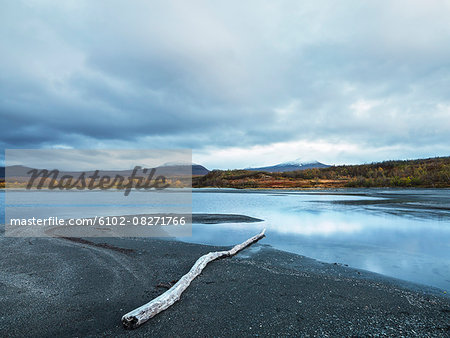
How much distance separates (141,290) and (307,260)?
660 centimetres

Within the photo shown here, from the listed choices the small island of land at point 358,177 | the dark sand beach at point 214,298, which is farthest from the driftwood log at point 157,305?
the small island of land at point 358,177

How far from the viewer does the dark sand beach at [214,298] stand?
495 centimetres

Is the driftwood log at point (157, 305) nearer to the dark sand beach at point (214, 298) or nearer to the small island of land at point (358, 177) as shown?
the dark sand beach at point (214, 298)

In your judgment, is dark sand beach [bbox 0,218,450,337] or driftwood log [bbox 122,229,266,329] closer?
driftwood log [bbox 122,229,266,329]

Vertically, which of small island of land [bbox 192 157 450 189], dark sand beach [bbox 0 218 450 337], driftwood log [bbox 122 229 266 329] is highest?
small island of land [bbox 192 157 450 189]

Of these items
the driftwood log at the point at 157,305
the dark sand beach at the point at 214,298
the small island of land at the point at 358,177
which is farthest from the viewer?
the small island of land at the point at 358,177

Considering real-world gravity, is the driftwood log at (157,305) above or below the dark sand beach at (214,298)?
above

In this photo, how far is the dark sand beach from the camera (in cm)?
495

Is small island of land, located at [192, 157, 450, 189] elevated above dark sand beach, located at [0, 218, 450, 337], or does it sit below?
above

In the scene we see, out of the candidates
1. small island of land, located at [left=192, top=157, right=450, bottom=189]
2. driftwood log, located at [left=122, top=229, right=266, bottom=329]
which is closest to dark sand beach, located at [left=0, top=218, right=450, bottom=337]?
driftwood log, located at [left=122, top=229, right=266, bottom=329]

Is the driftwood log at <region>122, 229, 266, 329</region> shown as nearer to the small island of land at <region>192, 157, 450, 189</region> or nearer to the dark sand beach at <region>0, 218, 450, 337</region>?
the dark sand beach at <region>0, 218, 450, 337</region>

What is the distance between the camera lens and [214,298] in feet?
20.4

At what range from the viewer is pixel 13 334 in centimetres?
474

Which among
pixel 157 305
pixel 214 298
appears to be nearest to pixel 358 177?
pixel 214 298
